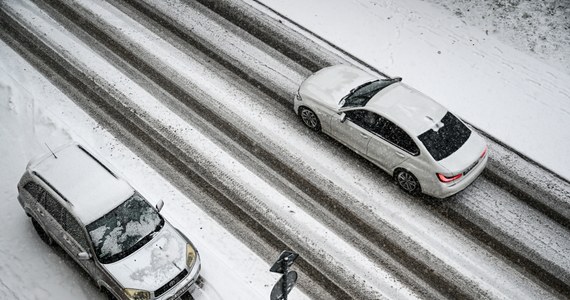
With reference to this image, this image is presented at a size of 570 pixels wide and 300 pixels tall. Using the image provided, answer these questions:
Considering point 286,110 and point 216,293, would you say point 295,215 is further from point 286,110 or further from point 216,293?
point 286,110

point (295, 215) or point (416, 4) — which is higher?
point (416, 4)

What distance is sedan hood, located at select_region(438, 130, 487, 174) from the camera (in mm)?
10500

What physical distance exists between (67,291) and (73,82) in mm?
6262

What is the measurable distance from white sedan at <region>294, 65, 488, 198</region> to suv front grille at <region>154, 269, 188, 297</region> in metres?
5.05

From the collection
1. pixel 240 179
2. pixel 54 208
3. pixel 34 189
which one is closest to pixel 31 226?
pixel 34 189

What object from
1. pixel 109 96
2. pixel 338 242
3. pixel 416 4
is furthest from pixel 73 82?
pixel 416 4

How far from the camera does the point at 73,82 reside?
13.5 m

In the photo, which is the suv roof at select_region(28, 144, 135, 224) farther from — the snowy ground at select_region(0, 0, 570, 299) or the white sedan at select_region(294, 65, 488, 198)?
the white sedan at select_region(294, 65, 488, 198)

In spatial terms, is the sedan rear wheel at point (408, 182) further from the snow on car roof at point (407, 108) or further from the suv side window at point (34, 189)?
the suv side window at point (34, 189)

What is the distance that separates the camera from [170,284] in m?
8.86

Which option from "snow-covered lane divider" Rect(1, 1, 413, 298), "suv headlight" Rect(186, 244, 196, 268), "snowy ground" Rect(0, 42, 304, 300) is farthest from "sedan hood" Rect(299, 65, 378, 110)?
"suv headlight" Rect(186, 244, 196, 268)

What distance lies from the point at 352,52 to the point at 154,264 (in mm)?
8779

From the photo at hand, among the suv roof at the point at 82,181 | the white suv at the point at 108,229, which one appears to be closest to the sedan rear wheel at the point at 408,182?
the white suv at the point at 108,229

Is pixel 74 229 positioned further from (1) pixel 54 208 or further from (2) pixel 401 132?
(2) pixel 401 132
